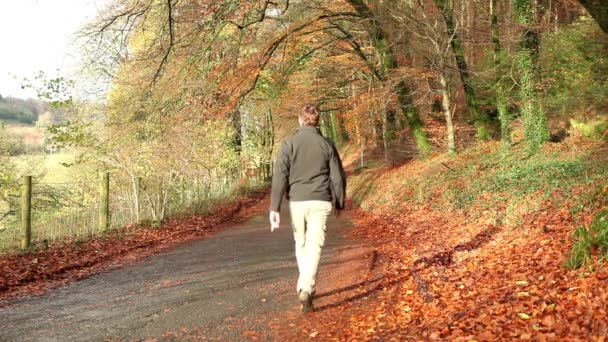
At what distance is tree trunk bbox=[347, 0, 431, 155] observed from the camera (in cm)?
1700

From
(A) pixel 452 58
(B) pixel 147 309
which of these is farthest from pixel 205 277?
(A) pixel 452 58

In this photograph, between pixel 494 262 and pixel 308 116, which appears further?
pixel 494 262

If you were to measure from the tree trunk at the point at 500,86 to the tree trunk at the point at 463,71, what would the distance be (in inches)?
43.6

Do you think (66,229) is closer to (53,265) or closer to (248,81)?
(53,265)

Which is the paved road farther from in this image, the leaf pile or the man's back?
the man's back

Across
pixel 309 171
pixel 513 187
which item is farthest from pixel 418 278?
pixel 513 187

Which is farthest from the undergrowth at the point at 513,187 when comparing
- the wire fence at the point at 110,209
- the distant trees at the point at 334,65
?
the wire fence at the point at 110,209

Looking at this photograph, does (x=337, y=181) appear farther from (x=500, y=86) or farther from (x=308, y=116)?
(x=500, y=86)

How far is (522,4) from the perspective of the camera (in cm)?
1380

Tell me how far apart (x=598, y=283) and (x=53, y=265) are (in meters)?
8.03

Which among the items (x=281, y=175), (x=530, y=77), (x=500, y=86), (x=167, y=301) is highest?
(x=500, y=86)

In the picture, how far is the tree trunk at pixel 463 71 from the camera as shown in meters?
16.9

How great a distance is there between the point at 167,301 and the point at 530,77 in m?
12.2

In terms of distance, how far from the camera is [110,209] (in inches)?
562
